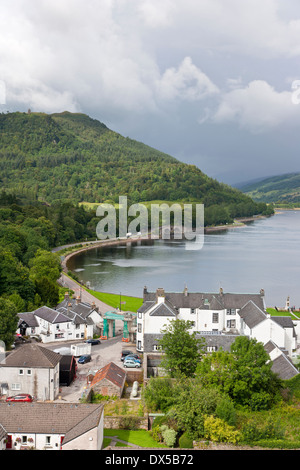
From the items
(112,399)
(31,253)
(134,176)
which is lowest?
(112,399)

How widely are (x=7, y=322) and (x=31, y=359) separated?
16.9 ft

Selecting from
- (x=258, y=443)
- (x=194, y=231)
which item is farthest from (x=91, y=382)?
(x=194, y=231)

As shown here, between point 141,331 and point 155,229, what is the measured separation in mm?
83096

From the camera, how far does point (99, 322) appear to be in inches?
1294

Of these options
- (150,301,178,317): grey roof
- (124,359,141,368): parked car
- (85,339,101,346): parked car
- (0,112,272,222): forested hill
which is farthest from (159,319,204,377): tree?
(0,112,272,222): forested hill

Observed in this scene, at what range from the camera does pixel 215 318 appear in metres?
29.7

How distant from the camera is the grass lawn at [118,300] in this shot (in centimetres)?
4003

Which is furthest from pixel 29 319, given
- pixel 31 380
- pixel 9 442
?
pixel 9 442

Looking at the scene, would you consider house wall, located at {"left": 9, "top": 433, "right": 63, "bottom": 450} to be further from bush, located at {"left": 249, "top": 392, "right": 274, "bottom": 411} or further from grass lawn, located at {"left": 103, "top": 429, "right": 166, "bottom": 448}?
bush, located at {"left": 249, "top": 392, "right": 274, "bottom": 411}

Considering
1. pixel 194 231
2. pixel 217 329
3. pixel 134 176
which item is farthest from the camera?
pixel 134 176

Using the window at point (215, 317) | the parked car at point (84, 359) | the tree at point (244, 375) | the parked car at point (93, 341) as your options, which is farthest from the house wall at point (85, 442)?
the window at point (215, 317)

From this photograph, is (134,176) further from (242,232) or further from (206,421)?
(206,421)

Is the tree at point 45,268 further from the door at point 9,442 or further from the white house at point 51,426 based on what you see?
the door at point 9,442

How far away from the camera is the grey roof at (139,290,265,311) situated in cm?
2964
